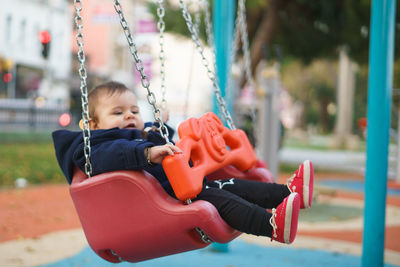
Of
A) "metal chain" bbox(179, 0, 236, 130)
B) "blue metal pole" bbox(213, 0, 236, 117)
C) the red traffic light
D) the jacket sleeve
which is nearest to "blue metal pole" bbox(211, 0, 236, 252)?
"blue metal pole" bbox(213, 0, 236, 117)

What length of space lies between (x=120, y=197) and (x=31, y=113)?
48.8 feet

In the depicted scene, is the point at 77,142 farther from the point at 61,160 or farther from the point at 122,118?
the point at 122,118

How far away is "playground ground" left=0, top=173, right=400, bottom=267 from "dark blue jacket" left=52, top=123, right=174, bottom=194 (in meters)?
1.37

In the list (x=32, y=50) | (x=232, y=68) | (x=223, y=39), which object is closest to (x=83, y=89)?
(x=223, y=39)

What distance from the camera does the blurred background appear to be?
572 cm

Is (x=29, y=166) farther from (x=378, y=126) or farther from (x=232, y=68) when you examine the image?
(x=378, y=126)

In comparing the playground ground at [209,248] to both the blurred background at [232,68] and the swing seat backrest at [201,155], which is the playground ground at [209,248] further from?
the swing seat backrest at [201,155]

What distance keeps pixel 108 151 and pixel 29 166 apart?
7.48 meters

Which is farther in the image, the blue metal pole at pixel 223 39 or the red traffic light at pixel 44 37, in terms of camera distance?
the red traffic light at pixel 44 37

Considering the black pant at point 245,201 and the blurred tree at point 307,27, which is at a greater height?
the blurred tree at point 307,27

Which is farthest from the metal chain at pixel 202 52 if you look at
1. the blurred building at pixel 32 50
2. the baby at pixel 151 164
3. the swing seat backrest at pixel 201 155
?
the blurred building at pixel 32 50

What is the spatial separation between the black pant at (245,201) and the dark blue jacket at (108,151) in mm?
260

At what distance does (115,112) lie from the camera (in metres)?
2.29

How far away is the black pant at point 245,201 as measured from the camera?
1.88 m
